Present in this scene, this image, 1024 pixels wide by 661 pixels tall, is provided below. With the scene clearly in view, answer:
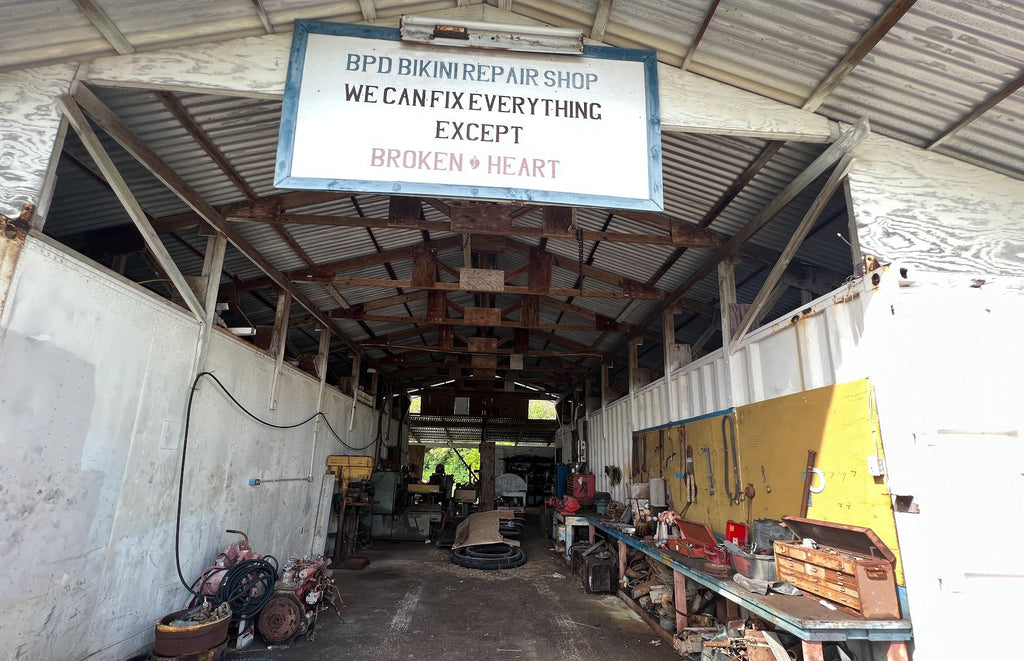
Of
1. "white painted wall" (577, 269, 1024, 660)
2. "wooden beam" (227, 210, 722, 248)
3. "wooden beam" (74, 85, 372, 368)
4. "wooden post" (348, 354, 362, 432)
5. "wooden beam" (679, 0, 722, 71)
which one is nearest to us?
"white painted wall" (577, 269, 1024, 660)

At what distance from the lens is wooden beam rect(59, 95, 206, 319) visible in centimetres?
374

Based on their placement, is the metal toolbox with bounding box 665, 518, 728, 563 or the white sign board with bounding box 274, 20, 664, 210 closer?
the white sign board with bounding box 274, 20, 664, 210

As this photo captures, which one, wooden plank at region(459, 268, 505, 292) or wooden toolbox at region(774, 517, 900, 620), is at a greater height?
wooden plank at region(459, 268, 505, 292)

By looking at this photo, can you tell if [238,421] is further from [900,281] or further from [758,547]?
[900,281]

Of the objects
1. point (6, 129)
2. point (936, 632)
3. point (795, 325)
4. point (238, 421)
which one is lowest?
point (936, 632)

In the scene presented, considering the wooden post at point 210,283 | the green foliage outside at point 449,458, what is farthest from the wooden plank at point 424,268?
the green foliage outside at point 449,458

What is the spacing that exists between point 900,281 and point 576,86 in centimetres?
278

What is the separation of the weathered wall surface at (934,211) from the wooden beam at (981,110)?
155 millimetres

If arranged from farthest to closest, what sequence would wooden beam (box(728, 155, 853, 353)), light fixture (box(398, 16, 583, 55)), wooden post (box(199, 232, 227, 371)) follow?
wooden post (box(199, 232, 227, 371)), wooden beam (box(728, 155, 853, 353)), light fixture (box(398, 16, 583, 55))

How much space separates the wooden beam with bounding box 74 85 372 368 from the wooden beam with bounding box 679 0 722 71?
4.68m

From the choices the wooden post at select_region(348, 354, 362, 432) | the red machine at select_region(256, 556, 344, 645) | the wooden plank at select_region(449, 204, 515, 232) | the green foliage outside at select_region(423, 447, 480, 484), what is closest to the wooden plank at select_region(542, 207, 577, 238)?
the wooden plank at select_region(449, 204, 515, 232)

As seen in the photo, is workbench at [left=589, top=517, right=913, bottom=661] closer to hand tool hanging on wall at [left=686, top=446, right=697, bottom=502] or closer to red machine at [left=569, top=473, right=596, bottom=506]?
hand tool hanging on wall at [left=686, top=446, right=697, bottom=502]

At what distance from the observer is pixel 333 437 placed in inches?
432

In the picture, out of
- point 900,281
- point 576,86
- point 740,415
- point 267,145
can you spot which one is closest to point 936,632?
point 900,281
